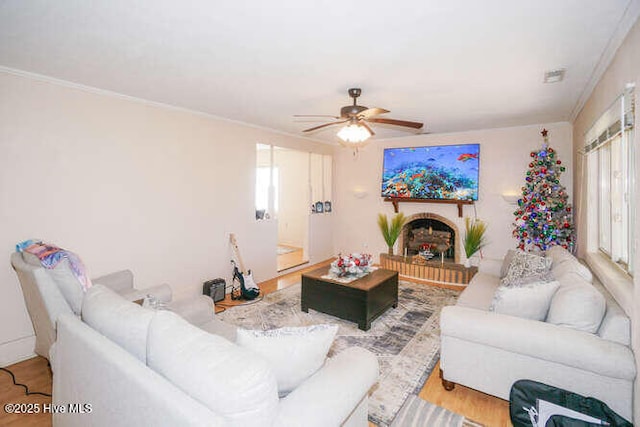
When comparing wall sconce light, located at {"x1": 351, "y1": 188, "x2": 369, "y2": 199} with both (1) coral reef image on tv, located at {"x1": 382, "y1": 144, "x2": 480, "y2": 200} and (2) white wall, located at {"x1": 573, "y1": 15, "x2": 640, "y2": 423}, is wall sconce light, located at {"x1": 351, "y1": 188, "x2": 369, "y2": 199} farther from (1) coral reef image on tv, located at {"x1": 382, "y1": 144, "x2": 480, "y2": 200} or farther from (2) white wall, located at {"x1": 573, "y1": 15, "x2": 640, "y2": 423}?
(2) white wall, located at {"x1": 573, "y1": 15, "x2": 640, "y2": 423}

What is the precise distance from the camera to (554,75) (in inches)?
116

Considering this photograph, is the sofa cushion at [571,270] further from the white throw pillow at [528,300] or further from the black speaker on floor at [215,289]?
the black speaker on floor at [215,289]

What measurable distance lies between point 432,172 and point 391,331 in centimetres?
345

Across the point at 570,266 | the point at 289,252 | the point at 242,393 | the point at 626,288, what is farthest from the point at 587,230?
the point at 289,252

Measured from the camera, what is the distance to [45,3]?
1.88 metres

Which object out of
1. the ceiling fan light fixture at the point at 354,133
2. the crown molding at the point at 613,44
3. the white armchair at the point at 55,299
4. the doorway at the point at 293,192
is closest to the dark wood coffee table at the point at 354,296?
the white armchair at the point at 55,299

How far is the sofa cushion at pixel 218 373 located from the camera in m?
1.14

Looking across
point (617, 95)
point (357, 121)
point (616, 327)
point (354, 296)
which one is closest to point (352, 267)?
point (354, 296)

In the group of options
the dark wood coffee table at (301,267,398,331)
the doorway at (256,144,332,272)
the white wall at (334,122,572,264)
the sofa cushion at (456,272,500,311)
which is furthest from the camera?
the doorway at (256,144,332,272)

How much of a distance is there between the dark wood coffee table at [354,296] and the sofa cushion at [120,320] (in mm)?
2414

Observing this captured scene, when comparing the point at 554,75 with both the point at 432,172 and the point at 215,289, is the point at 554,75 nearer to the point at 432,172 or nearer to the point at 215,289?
the point at 432,172

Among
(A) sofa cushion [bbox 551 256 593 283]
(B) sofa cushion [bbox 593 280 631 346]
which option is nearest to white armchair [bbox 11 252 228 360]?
(B) sofa cushion [bbox 593 280 631 346]

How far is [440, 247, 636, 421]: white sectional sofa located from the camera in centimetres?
189

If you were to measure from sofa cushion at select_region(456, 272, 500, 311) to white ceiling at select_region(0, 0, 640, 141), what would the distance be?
7.34ft
